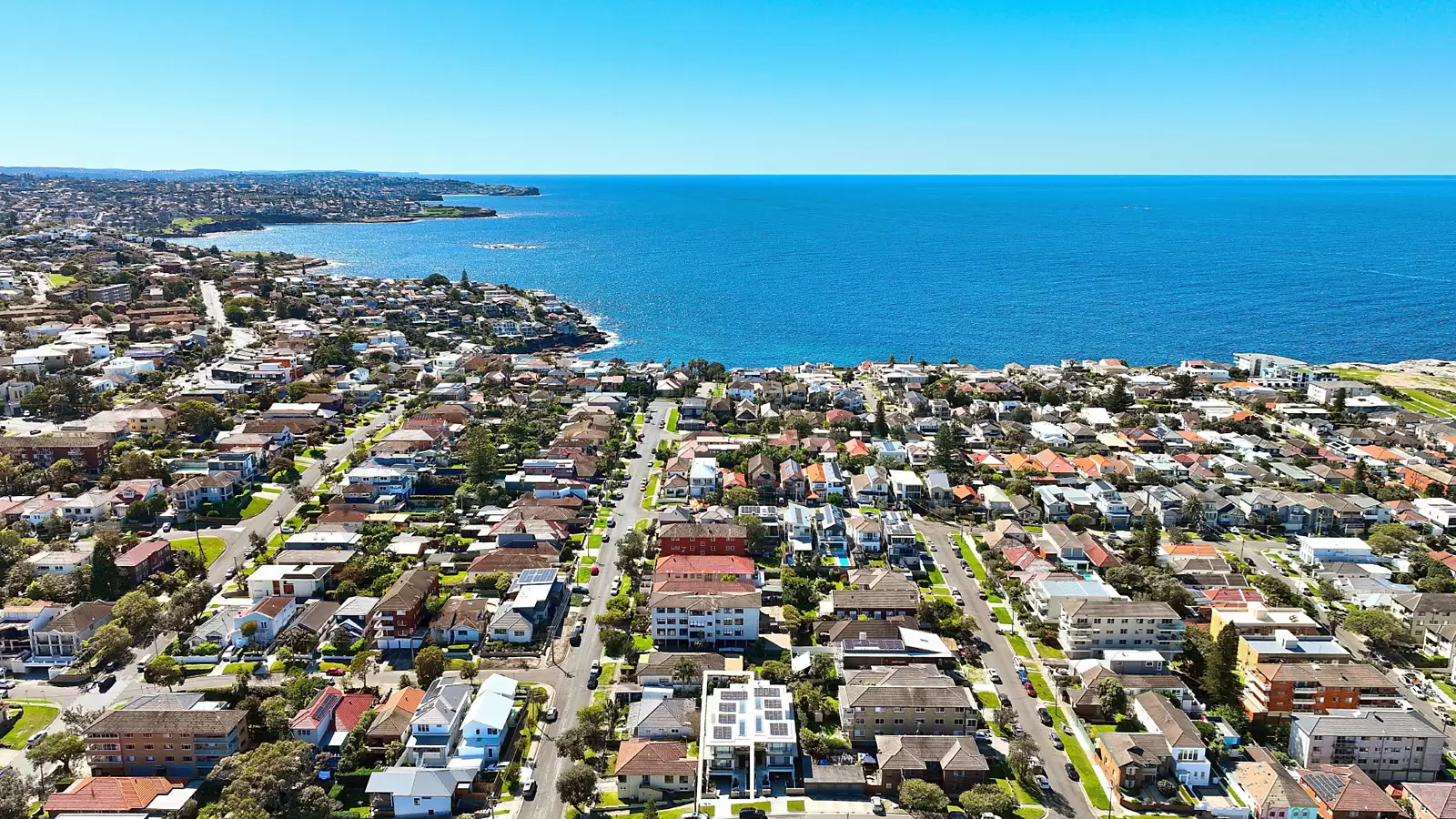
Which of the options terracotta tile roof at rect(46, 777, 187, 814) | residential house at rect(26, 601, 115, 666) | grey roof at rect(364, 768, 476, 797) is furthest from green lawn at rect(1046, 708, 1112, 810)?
residential house at rect(26, 601, 115, 666)

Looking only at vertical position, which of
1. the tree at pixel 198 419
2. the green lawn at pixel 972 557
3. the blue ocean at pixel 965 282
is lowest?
the green lawn at pixel 972 557

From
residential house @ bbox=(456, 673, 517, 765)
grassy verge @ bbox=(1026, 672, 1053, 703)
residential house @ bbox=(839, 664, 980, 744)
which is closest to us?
residential house @ bbox=(456, 673, 517, 765)

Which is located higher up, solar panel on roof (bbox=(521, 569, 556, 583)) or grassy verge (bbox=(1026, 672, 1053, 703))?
solar panel on roof (bbox=(521, 569, 556, 583))

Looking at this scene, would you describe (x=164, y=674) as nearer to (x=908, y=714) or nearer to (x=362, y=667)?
(x=362, y=667)

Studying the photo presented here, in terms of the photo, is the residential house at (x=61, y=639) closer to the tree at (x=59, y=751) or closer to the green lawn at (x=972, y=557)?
the tree at (x=59, y=751)

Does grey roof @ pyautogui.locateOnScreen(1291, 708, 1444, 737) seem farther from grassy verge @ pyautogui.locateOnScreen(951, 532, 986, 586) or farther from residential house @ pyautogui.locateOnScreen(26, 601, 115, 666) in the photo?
residential house @ pyautogui.locateOnScreen(26, 601, 115, 666)

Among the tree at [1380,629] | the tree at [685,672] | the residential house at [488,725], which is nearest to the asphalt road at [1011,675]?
the tree at [685,672]
